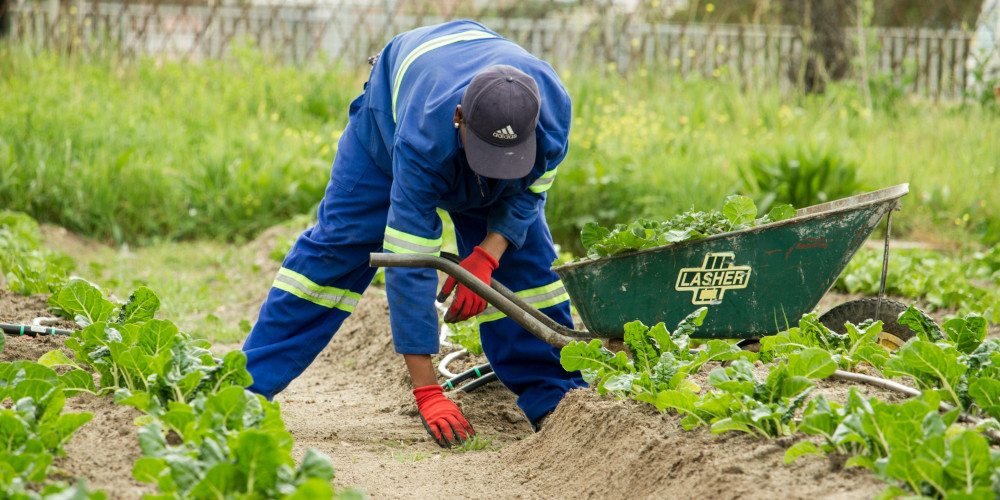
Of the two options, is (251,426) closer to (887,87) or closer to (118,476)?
(118,476)

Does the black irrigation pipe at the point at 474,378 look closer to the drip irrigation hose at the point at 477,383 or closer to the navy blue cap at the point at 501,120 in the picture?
the drip irrigation hose at the point at 477,383

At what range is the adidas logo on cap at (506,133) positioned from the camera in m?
2.49

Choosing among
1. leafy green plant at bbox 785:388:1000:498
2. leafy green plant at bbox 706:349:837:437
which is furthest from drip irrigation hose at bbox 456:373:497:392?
leafy green plant at bbox 785:388:1000:498

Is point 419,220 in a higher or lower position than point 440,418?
higher

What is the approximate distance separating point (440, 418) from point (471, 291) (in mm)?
506

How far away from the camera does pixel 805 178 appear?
19.6 feet

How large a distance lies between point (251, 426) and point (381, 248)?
4.22 feet

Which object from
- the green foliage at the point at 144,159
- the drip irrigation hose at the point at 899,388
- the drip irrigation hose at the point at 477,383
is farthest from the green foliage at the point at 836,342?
the green foliage at the point at 144,159

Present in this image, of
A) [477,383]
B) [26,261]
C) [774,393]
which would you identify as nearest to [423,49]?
[477,383]

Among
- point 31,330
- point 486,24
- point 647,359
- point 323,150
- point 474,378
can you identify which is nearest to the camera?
point 647,359

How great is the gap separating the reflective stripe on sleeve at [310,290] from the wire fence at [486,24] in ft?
20.8

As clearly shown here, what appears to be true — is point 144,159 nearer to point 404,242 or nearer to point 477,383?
point 477,383

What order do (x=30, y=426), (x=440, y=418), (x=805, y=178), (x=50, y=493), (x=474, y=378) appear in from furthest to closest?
(x=805, y=178), (x=474, y=378), (x=440, y=418), (x=30, y=426), (x=50, y=493)

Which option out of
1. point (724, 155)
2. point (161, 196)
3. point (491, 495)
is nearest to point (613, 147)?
point (724, 155)
